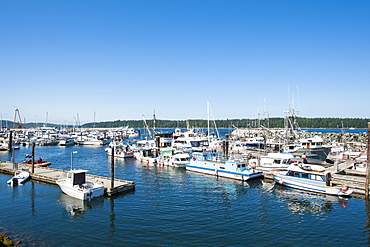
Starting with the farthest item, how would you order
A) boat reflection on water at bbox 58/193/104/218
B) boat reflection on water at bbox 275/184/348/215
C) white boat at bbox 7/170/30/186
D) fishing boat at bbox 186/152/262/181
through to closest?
fishing boat at bbox 186/152/262/181 → white boat at bbox 7/170/30/186 → boat reflection on water at bbox 275/184/348/215 → boat reflection on water at bbox 58/193/104/218

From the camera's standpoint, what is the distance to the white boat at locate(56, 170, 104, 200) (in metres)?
31.9

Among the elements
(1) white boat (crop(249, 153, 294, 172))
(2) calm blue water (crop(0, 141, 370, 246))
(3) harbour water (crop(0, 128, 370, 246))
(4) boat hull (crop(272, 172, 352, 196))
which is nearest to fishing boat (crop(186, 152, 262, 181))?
(1) white boat (crop(249, 153, 294, 172))

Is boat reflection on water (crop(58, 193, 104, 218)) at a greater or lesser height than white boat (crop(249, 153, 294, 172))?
lesser

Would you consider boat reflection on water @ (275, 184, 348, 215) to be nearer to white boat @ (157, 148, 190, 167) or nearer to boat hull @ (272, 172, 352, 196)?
boat hull @ (272, 172, 352, 196)

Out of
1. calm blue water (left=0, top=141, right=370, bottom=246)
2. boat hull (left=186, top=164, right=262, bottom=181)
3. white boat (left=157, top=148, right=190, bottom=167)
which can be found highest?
white boat (left=157, top=148, right=190, bottom=167)

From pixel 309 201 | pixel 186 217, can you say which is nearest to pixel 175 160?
pixel 309 201

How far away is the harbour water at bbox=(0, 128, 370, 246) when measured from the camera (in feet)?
72.1

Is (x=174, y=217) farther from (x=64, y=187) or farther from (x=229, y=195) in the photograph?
(x=64, y=187)

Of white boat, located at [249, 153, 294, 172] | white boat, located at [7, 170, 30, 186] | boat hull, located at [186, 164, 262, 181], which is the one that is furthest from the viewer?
white boat, located at [249, 153, 294, 172]

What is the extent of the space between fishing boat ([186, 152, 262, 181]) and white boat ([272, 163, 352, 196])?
4355 millimetres

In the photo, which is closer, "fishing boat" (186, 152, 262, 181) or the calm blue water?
Result: the calm blue water

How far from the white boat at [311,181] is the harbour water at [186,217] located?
3.52 ft

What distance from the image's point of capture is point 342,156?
57.2 meters

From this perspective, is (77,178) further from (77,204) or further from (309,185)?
(309,185)
